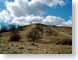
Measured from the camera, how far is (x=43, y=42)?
4.07 feet

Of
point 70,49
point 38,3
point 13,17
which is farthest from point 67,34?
point 13,17

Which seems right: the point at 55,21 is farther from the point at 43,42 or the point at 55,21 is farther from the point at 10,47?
the point at 10,47

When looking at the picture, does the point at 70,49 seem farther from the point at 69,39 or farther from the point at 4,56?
the point at 4,56

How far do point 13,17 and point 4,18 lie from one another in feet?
0.30

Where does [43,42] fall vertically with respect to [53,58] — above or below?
above

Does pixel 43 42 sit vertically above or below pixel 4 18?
Result: below

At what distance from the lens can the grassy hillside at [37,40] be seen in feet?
4.04

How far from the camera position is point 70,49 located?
1.25m

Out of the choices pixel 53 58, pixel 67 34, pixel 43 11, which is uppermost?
pixel 43 11

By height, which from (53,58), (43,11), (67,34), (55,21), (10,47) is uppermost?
(43,11)

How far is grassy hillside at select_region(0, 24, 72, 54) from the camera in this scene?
1.23 metres

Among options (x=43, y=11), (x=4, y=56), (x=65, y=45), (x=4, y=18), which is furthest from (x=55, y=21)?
(x=4, y=56)

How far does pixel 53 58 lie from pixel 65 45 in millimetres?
188

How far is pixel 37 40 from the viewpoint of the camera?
48.8 inches
